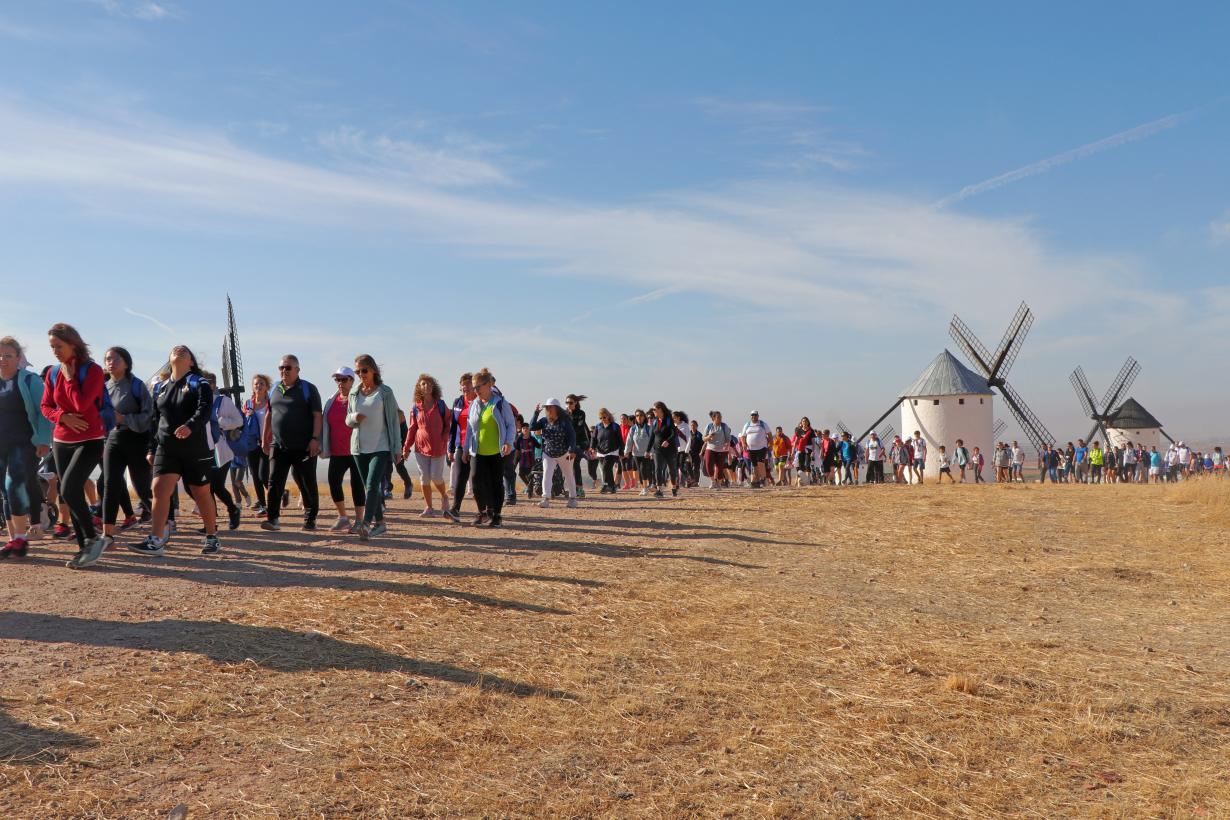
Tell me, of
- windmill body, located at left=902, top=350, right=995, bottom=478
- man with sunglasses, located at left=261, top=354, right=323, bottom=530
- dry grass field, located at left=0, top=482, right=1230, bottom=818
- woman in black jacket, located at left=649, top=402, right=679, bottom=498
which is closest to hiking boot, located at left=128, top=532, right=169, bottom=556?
dry grass field, located at left=0, top=482, right=1230, bottom=818

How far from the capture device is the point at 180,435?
852cm

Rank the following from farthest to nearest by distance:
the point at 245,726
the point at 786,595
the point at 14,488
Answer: the point at 14,488 → the point at 786,595 → the point at 245,726

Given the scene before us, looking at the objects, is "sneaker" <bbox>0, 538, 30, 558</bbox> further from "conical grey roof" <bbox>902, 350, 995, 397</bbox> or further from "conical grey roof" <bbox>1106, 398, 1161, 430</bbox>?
"conical grey roof" <bbox>1106, 398, 1161, 430</bbox>

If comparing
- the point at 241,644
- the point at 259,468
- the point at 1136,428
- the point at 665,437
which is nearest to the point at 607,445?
the point at 665,437

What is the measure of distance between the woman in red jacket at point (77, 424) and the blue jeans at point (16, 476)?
1017 mm

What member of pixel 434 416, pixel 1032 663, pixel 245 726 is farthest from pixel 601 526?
pixel 245 726

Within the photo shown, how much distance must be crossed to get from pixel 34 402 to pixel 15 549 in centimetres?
140

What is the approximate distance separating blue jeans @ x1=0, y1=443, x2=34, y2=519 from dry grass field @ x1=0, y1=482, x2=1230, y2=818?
571mm

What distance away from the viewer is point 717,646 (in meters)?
6.35

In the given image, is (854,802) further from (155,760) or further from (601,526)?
(601,526)

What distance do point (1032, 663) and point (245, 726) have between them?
4784 millimetres

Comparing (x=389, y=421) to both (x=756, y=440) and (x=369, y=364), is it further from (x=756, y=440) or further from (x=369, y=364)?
(x=756, y=440)

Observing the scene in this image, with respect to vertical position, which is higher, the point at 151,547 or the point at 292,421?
the point at 292,421

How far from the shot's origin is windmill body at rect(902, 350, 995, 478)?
5044 centimetres
